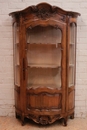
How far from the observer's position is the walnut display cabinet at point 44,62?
225 cm

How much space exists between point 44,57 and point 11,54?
0.52 meters

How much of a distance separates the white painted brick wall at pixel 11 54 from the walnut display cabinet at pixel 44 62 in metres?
0.17

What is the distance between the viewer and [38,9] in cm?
220

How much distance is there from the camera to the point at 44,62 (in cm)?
256

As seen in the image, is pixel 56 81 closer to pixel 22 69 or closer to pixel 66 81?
pixel 66 81

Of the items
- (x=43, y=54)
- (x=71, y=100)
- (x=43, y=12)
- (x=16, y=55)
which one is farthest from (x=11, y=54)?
(x=71, y=100)

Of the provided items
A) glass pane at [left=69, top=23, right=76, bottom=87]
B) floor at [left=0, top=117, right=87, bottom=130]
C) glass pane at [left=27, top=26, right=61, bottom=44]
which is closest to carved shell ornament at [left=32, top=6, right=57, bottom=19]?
glass pane at [left=27, top=26, right=61, bottom=44]

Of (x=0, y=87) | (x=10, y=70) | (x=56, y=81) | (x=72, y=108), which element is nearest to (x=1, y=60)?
(x=10, y=70)

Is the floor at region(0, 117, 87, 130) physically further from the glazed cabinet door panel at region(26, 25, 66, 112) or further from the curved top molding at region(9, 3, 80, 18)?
the curved top molding at region(9, 3, 80, 18)

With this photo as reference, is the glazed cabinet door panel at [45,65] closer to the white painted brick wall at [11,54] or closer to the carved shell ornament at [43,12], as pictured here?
the carved shell ornament at [43,12]

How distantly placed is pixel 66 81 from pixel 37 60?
525mm

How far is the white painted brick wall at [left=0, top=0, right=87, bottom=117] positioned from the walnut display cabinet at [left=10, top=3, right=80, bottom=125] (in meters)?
0.17

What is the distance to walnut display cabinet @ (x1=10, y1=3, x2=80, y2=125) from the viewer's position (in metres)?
2.25

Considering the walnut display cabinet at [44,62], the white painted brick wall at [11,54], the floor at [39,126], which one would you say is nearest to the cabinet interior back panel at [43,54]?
the walnut display cabinet at [44,62]
